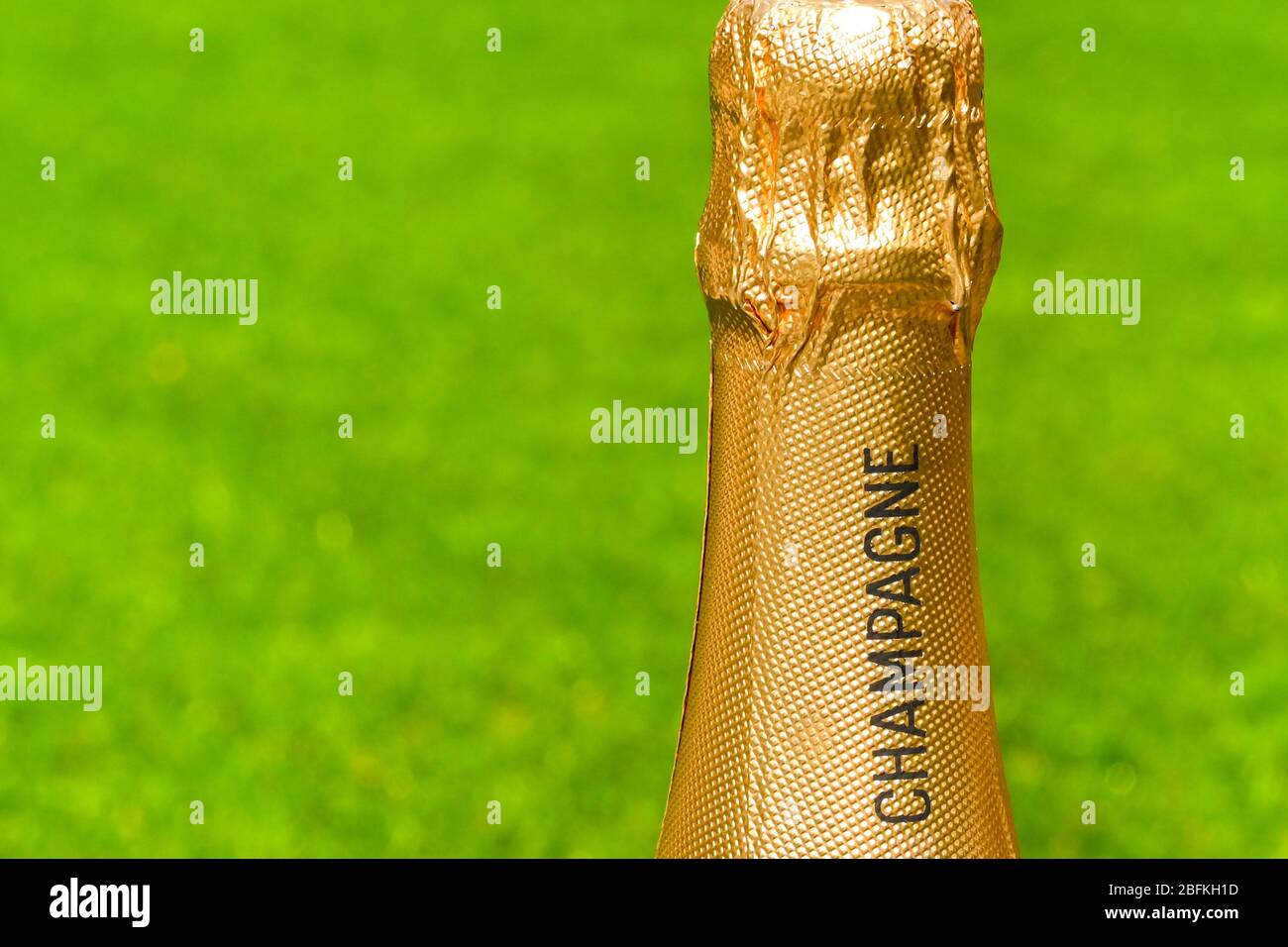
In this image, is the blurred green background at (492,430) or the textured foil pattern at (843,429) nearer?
the textured foil pattern at (843,429)

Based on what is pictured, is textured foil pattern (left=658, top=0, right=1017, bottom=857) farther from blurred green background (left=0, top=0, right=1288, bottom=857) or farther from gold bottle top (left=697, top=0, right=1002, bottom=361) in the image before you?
blurred green background (left=0, top=0, right=1288, bottom=857)

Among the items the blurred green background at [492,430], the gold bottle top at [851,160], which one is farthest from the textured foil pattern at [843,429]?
the blurred green background at [492,430]

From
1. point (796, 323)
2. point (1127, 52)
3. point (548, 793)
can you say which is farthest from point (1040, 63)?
point (796, 323)

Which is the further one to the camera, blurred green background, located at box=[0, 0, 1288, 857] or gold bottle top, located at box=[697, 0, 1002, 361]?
blurred green background, located at box=[0, 0, 1288, 857]

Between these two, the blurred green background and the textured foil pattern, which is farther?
the blurred green background

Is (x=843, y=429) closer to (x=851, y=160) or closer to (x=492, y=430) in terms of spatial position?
(x=851, y=160)

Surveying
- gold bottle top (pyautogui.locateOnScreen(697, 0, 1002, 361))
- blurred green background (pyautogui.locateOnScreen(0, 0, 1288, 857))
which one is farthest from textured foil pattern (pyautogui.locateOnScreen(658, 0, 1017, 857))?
blurred green background (pyautogui.locateOnScreen(0, 0, 1288, 857))

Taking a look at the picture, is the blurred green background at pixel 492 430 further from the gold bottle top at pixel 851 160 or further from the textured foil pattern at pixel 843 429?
the gold bottle top at pixel 851 160
